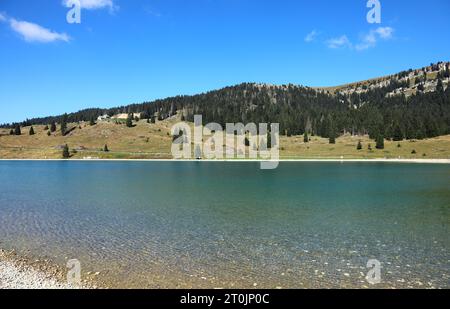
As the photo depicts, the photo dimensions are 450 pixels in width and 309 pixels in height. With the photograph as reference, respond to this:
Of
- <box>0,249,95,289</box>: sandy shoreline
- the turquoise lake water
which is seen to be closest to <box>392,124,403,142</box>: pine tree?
the turquoise lake water

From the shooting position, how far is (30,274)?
15.2 metres

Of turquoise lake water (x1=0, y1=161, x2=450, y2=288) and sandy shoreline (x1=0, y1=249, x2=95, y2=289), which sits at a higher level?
sandy shoreline (x1=0, y1=249, x2=95, y2=289)

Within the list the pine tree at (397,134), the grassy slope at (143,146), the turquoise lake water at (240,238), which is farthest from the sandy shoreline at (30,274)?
the pine tree at (397,134)

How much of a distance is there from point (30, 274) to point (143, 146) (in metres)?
163

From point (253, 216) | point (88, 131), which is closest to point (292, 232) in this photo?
point (253, 216)

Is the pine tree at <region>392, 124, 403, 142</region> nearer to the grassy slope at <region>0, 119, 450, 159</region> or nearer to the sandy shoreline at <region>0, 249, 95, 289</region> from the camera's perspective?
the grassy slope at <region>0, 119, 450, 159</region>

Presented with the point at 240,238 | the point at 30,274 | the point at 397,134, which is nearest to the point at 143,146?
the point at 397,134

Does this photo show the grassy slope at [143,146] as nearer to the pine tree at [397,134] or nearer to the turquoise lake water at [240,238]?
the pine tree at [397,134]

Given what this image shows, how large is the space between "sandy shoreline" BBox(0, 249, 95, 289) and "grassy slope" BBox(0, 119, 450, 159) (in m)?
138

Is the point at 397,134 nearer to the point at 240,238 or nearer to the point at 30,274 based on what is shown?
the point at 240,238

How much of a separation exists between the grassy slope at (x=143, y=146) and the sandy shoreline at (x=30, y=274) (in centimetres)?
13781

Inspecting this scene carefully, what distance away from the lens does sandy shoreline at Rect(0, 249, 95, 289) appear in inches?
547
